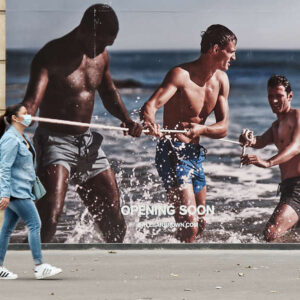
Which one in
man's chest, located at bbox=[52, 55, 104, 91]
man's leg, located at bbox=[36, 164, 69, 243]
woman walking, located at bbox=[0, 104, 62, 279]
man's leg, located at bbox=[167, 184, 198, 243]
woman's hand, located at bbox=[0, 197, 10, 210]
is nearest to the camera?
woman's hand, located at bbox=[0, 197, 10, 210]

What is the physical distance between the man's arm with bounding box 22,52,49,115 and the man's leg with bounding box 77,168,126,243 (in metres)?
1.11

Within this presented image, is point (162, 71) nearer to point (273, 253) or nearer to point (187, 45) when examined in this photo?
point (187, 45)

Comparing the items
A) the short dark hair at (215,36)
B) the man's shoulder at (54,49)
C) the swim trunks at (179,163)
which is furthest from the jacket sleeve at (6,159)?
the short dark hair at (215,36)

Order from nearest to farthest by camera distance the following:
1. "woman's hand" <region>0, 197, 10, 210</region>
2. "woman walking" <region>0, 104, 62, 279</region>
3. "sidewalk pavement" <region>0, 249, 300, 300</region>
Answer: "sidewalk pavement" <region>0, 249, 300, 300</region> < "woman's hand" <region>0, 197, 10, 210</region> < "woman walking" <region>0, 104, 62, 279</region>

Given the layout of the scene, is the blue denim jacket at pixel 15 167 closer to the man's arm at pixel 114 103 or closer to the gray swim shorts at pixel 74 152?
the gray swim shorts at pixel 74 152

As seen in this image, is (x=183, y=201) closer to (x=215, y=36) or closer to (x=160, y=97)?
(x=160, y=97)

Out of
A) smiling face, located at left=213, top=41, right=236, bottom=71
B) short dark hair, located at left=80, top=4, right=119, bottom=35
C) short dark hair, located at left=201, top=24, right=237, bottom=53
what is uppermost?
short dark hair, located at left=80, top=4, right=119, bottom=35

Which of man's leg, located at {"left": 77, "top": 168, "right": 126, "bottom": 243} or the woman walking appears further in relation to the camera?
man's leg, located at {"left": 77, "top": 168, "right": 126, "bottom": 243}

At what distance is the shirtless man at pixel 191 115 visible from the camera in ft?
34.6

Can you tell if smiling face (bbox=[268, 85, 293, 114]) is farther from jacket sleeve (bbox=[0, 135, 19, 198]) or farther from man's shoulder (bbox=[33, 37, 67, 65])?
jacket sleeve (bbox=[0, 135, 19, 198])

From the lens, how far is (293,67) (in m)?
10.6

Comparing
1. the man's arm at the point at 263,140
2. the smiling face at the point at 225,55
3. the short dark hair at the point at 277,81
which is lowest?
the man's arm at the point at 263,140

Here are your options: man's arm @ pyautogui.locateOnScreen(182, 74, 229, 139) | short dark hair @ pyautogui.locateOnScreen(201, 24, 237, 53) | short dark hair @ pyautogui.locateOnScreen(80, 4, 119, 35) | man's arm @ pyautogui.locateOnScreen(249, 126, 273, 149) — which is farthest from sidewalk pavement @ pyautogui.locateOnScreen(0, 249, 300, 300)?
short dark hair @ pyautogui.locateOnScreen(80, 4, 119, 35)

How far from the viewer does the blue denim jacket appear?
8109mm
